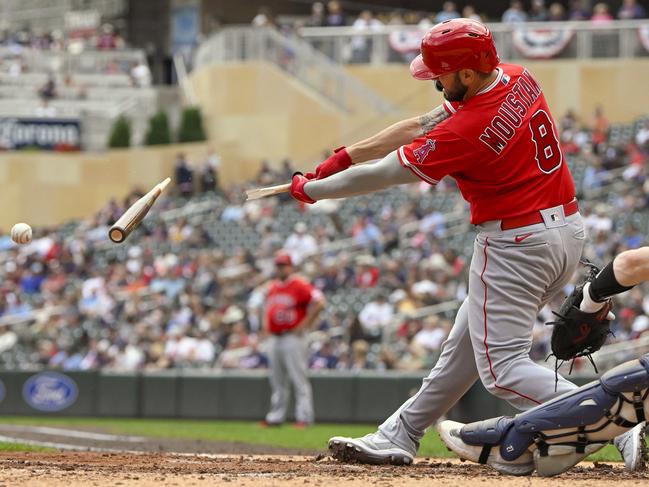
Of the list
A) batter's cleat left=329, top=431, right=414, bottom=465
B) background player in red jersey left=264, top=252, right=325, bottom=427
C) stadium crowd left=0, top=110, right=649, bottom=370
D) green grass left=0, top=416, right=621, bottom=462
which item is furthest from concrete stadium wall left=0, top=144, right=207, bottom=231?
batter's cleat left=329, top=431, right=414, bottom=465

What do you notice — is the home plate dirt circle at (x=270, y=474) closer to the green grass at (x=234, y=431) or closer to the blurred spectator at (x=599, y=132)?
the green grass at (x=234, y=431)

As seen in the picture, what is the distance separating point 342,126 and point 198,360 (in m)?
10.1

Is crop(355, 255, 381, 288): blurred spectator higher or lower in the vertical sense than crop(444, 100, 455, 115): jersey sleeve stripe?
lower

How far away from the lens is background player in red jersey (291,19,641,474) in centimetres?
584

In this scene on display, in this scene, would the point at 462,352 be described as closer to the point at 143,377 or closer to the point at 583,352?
the point at 583,352

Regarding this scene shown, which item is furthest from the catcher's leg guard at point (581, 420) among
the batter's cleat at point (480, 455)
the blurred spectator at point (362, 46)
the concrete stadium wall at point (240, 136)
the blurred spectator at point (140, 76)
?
the blurred spectator at point (140, 76)

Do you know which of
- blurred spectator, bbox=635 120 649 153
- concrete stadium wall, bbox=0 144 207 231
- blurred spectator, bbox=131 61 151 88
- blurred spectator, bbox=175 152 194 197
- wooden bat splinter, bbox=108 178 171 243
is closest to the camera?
wooden bat splinter, bbox=108 178 171 243

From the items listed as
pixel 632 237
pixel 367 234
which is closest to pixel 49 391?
pixel 367 234

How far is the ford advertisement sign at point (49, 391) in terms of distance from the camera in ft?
59.0

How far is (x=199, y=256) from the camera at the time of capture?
21.2 metres

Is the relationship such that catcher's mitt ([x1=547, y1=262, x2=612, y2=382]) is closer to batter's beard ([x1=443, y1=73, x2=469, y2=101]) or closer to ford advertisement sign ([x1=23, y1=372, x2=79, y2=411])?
batter's beard ([x1=443, y1=73, x2=469, y2=101])

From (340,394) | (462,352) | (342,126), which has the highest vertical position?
(342,126)

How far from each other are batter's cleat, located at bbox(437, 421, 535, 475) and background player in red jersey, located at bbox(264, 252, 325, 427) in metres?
7.54

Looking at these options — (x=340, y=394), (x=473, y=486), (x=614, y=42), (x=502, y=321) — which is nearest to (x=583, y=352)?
(x=502, y=321)
